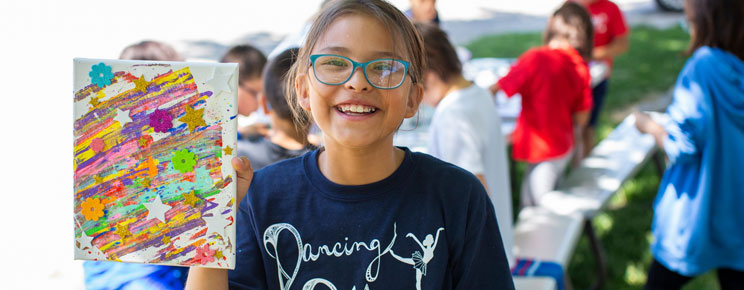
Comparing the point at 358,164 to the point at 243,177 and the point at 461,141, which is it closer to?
the point at 243,177

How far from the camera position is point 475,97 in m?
2.50

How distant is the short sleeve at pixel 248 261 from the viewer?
1341 millimetres

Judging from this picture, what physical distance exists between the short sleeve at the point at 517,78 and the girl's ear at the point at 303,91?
2.32 m

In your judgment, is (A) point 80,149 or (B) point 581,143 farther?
(B) point 581,143

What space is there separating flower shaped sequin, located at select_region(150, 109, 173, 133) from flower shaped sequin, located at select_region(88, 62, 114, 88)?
0.11 m

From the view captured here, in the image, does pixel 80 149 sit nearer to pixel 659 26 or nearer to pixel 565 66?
pixel 565 66

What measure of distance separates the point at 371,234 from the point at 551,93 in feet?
8.31

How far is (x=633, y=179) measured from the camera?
521 centimetres

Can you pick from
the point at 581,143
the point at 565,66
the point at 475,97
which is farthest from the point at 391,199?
the point at 581,143

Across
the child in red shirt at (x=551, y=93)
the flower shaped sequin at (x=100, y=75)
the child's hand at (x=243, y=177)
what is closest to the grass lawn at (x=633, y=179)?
the child in red shirt at (x=551, y=93)

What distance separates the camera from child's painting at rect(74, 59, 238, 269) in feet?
4.04

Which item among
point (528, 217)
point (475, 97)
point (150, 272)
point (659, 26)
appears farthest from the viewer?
point (659, 26)

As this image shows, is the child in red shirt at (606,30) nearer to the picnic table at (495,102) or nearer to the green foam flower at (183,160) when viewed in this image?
the picnic table at (495,102)

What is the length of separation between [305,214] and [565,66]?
8.53 ft
